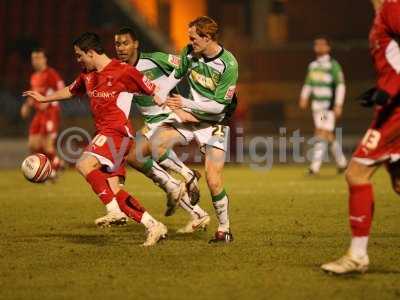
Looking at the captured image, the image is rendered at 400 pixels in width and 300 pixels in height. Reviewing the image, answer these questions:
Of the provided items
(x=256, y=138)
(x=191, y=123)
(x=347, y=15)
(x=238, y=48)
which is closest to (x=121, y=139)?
(x=191, y=123)

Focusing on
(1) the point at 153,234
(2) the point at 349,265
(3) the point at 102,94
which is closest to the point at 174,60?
(3) the point at 102,94

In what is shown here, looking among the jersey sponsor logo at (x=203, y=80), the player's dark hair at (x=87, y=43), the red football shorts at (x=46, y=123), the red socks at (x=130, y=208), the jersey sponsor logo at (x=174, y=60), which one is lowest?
the red socks at (x=130, y=208)

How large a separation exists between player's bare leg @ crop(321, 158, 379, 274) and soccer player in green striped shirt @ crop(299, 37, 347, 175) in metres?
10.7

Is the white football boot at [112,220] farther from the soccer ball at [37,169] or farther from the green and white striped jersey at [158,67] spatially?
the green and white striped jersey at [158,67]

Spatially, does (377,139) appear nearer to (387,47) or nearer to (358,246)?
(387,47)

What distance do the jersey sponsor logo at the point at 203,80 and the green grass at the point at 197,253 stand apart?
1.58 m

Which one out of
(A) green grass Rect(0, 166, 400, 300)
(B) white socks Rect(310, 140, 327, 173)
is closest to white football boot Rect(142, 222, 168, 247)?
(A) green grass Rect(0, 166, 400, 300)

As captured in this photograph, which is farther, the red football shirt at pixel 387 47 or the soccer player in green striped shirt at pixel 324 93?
the soccer player in green striped shirt at pixel 324 93

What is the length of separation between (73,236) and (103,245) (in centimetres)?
84

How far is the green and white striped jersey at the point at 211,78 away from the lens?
9.56 metres

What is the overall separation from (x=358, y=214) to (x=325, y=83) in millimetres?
11211

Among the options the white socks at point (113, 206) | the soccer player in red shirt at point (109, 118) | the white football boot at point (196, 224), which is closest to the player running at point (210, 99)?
the soccer player in red shirt at point (109, 118)

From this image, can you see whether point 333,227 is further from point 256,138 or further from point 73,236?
point 256,138

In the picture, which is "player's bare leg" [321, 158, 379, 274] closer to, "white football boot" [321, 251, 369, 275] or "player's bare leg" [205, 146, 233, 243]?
"white football boot" [321, 251, 369, 275]
